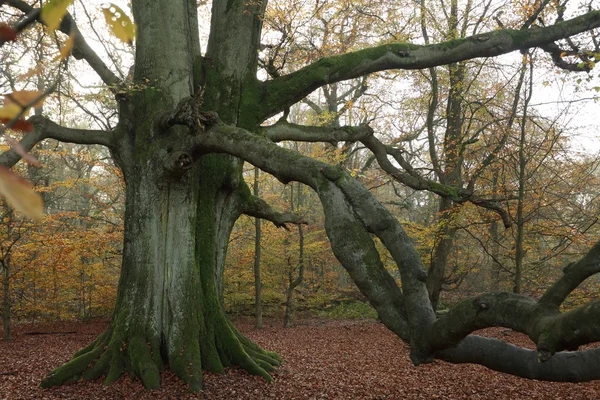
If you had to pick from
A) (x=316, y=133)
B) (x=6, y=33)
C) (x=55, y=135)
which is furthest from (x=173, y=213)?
(x=6, y=33)

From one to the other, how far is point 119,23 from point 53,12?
223 millimetres

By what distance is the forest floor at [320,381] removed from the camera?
18.2 ft

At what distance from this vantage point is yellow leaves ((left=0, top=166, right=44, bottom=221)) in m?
0.46

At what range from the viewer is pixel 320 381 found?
6.54 m

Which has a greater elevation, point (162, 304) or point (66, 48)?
point (66, 48)

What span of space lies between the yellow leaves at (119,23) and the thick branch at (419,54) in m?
5.69

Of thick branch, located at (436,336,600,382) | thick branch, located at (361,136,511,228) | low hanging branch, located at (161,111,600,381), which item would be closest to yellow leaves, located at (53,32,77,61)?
low hanging branch, located at (161,111,600,381)

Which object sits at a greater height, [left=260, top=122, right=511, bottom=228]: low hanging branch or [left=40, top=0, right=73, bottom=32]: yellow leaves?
[left=260, top=122, right=511, bottom=228]: low hanging branch

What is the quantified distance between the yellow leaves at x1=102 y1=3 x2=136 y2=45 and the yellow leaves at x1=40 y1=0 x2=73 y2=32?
6.2 inches

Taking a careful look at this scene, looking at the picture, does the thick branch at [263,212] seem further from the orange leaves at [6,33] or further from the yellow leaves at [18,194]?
the yellow leaves at [18,194]

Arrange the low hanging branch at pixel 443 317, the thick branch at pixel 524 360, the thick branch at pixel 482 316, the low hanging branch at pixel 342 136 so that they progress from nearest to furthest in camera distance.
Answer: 1. the low hanging branch at pixel 443 317
2. the thick branch at pixel 482 316
3. the thick branch at pixel 524 360
4. the low hanging branch at pixel 342 136

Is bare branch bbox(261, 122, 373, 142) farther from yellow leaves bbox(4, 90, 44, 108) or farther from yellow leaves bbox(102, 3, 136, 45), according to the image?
yellow leaves bbox(4, 90, 44, 108)

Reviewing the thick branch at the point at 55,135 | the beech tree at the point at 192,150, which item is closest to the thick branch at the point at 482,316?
the beech tree at the point at 192,150

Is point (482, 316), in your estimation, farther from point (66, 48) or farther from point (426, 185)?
point (426, 185)
